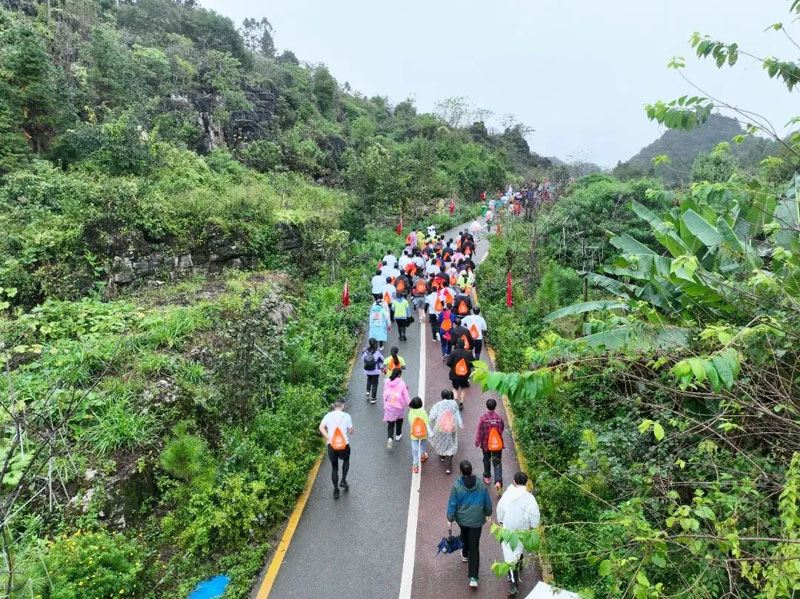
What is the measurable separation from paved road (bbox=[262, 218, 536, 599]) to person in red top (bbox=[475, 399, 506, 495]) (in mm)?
598

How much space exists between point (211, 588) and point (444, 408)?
12.8 ft

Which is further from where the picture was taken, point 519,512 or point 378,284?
point 378,284

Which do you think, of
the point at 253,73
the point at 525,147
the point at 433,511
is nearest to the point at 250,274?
the point at 433,511

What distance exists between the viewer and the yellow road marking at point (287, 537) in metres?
5.72

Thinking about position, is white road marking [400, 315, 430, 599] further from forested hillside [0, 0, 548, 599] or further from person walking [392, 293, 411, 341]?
person walking [392, 293, 411, 341]

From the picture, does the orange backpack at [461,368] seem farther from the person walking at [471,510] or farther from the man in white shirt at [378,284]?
the man in white shirt at [378,284]

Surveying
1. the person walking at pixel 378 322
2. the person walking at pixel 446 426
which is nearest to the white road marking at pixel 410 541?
the person walking at pixel 446 426

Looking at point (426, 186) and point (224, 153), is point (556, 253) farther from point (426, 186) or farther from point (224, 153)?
point (224, 153)

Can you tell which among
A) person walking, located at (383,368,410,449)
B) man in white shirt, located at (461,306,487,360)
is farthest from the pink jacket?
man in white shirt, located at (461,306,487,360)

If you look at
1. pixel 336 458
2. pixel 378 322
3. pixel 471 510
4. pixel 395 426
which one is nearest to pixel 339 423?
pixel 336 458

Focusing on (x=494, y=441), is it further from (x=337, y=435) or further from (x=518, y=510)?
(x=337, y=435)

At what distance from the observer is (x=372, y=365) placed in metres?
9.39

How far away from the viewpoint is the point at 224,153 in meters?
21.8

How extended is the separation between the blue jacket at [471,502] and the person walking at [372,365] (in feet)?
13.4
